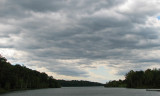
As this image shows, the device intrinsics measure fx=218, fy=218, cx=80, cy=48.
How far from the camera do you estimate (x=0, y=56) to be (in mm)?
123688

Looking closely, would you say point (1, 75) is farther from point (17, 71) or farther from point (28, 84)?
point (28, 84)

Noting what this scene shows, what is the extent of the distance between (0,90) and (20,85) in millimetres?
53492

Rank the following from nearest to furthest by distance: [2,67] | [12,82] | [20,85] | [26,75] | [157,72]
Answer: [2,67]
[12,82]
[20,85]
[26,75]
[157,72]

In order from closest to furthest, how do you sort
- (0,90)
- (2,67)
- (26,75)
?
1. (0,90)
2. (2,67)
3. (26,75)

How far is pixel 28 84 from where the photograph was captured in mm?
196250

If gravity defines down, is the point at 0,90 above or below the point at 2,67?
below

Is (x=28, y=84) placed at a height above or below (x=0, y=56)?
below

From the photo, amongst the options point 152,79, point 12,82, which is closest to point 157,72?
point 152,79

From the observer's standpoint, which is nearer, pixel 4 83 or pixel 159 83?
pixel 4 83

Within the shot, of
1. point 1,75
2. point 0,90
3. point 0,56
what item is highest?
point 0,56

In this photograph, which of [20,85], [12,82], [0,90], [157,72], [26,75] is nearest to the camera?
[0,90]

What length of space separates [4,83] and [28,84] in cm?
6856

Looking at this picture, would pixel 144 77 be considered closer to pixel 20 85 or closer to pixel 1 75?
pixel 20 85

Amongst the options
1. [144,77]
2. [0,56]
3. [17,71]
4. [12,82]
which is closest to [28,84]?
[17,71]
